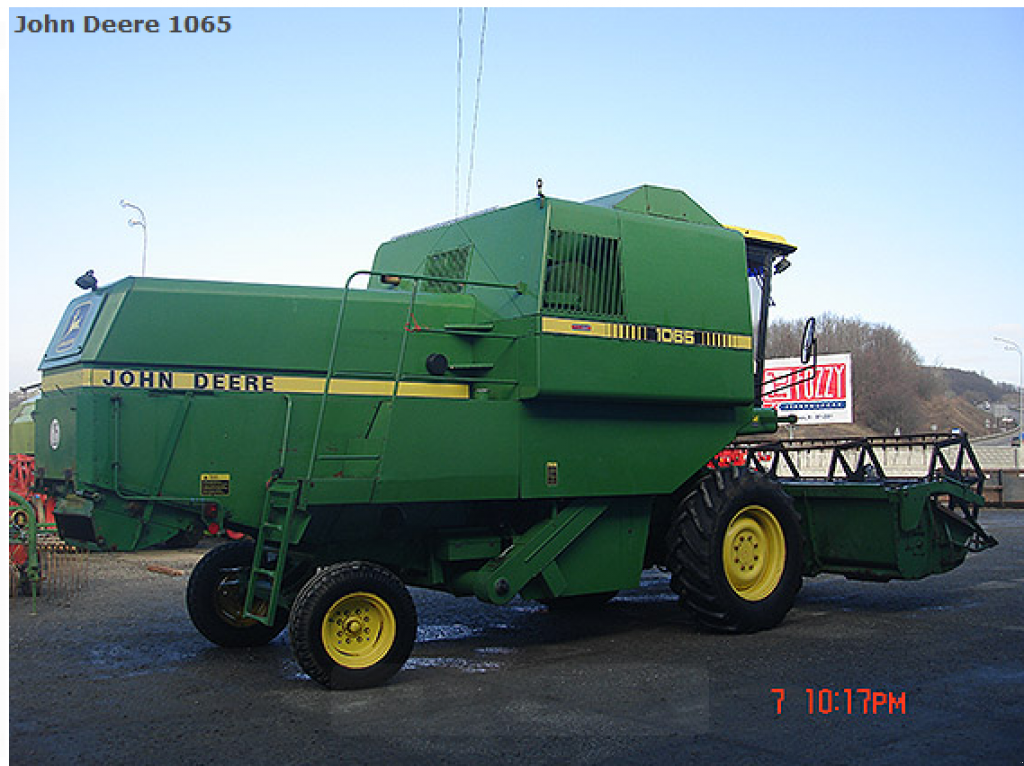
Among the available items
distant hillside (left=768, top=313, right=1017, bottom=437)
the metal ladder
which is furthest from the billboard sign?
the metal ladder

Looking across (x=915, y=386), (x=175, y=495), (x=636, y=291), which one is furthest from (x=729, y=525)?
(x=915, y=386)

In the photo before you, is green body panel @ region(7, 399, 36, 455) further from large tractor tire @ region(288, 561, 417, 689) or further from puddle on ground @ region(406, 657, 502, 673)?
large tractor tire @ region(288, 561, 417, 689)

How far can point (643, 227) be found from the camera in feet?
30.1

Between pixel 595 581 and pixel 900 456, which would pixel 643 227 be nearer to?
pixel 595 581

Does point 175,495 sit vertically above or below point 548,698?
above

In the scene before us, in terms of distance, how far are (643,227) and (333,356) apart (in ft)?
10.6

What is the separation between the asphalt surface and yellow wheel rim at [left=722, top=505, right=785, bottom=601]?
508mm

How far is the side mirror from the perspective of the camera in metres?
10.3

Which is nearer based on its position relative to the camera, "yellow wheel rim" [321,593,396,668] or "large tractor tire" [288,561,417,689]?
"large tractor tire" [288,561,417,689]

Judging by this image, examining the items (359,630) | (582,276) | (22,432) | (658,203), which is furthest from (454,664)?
(22,432)

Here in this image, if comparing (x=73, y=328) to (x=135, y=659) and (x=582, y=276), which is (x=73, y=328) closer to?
(x=135, y=659)

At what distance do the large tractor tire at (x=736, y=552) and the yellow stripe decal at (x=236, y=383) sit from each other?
2470mm

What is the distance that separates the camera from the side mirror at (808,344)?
10.3 metres

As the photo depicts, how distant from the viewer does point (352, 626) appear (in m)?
7.24
